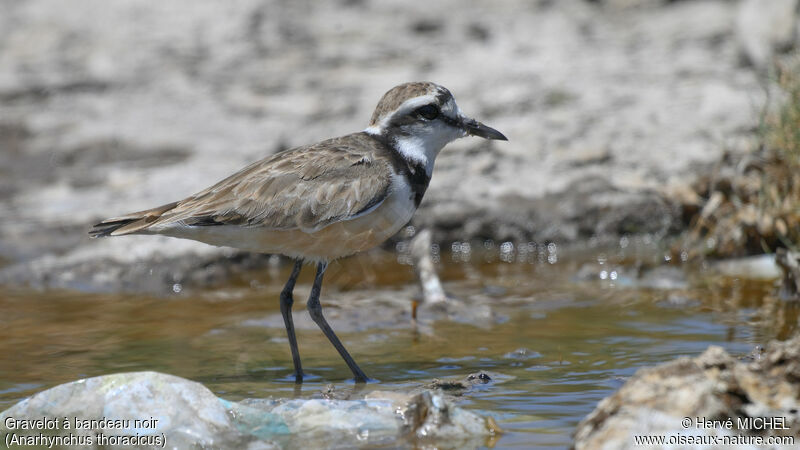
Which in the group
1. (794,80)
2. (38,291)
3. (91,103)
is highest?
(91,103)

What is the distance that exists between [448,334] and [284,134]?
424 centimetres

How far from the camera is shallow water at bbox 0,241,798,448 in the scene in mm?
5266

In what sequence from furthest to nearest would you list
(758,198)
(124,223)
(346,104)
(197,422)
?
(346,104) → (758,198) → (124,223) → (197,422)

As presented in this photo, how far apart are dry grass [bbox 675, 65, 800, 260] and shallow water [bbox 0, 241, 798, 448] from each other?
0.29 metres


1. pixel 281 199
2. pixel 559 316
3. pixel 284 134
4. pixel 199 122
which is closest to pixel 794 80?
pixel 559 316

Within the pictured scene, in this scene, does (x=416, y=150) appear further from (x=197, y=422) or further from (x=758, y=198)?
(x=758, y=198)

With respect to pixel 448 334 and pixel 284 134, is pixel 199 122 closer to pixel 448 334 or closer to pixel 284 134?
pixel 284 134

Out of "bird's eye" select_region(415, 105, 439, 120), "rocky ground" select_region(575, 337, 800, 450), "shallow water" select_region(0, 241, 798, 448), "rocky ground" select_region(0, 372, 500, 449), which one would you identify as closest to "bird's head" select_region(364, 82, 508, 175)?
"bird's eye" select_region(415, 105, 439, 120)

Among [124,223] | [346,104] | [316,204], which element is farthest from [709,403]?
Result: [346,104]

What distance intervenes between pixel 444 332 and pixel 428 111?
134 centimetres

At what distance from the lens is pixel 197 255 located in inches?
317

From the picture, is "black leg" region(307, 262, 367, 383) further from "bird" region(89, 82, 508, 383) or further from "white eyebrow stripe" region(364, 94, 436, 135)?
"white eyebrow stripe" region(364, 94, 436, 135)

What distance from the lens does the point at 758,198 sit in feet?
23.5

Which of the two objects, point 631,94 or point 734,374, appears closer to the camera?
point 734,374
